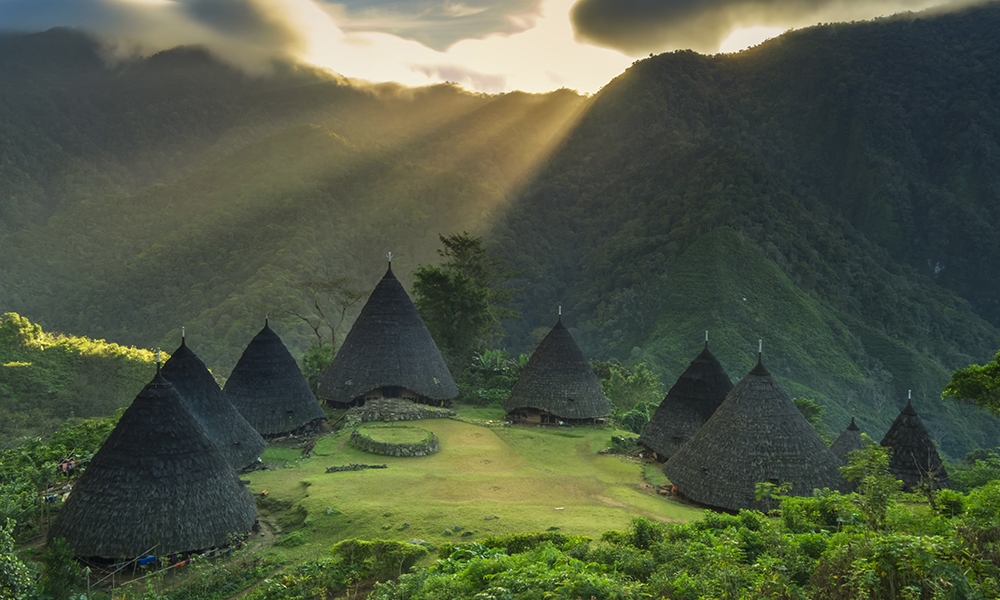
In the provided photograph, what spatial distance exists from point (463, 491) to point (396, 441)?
457cm

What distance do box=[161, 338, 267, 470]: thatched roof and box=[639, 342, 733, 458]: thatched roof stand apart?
12787 millimetres

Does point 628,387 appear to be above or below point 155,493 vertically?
below

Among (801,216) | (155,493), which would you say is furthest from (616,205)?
(155,493)

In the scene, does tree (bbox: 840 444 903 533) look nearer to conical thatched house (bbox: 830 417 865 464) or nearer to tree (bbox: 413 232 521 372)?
conical thatched house (bbox: 830 417 865 464)

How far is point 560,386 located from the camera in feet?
84.4

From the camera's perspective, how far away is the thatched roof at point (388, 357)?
2605 cm

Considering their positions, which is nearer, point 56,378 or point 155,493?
point 155,493

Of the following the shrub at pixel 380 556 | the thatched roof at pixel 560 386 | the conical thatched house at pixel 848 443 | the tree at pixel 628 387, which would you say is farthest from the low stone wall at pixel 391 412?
the tree at pixel 628 387

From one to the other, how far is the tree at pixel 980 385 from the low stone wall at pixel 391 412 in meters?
17.0

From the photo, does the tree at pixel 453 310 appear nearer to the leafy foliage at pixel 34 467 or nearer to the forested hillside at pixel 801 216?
the leafy foliage at pixel 34 467

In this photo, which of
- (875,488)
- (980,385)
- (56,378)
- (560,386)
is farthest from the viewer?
(56,378)

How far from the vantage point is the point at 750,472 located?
16.1 metres

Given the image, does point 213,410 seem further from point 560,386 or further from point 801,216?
point 801,216

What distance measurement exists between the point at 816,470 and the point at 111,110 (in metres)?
108
